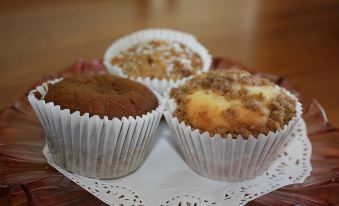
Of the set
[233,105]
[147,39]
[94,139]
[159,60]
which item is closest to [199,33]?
[147,39]

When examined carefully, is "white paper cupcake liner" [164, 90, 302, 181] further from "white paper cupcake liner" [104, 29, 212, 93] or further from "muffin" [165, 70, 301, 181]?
"white paper cupcake liner" [104, 29, 212, 93]

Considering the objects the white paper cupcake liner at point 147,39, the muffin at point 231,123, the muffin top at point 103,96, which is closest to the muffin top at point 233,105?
the muffin at point 231,123

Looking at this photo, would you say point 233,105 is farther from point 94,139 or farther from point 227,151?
point 94,139

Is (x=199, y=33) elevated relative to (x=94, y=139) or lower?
elevated

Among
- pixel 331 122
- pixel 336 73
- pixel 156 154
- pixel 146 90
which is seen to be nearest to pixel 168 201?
pixel 156 154

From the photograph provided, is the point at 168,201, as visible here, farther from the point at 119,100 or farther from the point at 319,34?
the point at 319,34

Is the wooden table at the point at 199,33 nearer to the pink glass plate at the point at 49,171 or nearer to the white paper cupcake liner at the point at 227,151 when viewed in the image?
the pink glass plate at the point at 49,171
